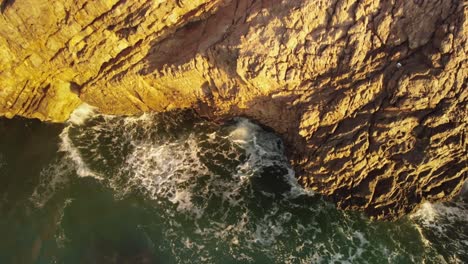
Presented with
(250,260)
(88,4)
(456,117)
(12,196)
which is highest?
(88,4)

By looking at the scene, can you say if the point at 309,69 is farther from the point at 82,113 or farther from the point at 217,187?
the point at 82,113

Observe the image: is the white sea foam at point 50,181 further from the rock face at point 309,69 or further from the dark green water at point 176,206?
the rock face at point 309,69

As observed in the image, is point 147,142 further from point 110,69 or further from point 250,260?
point 250,260

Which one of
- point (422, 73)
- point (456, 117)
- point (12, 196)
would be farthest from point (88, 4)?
point (456, 117)

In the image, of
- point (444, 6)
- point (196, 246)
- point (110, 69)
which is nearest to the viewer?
point (444, 6)

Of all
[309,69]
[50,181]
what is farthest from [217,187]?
[50,181]

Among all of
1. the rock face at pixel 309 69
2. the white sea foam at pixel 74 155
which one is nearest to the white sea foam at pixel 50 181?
the white sea foam at pixel 74 155
